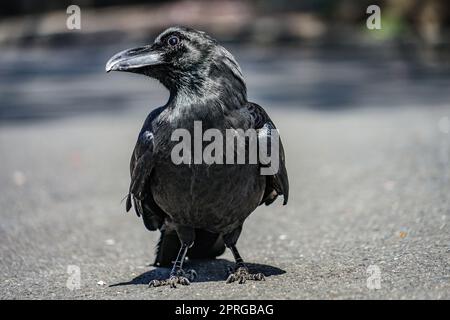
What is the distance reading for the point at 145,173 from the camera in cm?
492

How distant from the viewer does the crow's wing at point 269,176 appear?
505 centimetres

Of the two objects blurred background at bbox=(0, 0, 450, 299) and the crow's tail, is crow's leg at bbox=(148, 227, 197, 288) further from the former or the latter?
the crow's tail

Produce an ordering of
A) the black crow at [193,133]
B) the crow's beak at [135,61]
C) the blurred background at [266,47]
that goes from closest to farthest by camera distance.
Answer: the black crow at [193,133], the crow's beak at [135,61], the blurred background at [266,47]

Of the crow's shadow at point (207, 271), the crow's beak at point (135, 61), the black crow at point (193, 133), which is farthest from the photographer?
Result: the crow's shadow at point (207, 271)

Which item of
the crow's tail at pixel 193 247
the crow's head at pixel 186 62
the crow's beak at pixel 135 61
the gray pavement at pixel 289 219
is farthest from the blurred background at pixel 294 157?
the crow's beak at pixel 135 61

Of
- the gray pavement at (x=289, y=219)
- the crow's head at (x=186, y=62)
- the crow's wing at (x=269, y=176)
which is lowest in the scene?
the gray pavement at (x=289, y=219)

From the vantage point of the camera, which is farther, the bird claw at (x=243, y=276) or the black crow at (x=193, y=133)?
the bird claw at (x=243, y=276)

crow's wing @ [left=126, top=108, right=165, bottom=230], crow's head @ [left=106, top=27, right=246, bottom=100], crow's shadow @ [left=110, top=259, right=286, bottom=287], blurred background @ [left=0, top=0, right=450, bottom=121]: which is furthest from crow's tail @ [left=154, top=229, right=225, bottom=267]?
blurred background @ [left=0, top=0, right=450, bottom=121]

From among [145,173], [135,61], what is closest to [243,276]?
[145,173]

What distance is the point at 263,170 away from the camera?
505 centimetres

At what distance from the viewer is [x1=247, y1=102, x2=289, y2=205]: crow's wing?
5.05 meters

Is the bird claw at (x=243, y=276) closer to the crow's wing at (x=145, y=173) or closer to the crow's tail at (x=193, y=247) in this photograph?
the crow's tail at (x=193, y=247)

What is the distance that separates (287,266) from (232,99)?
4.17 ft
